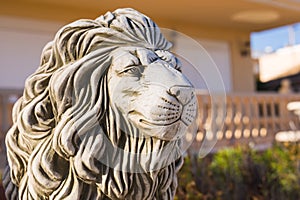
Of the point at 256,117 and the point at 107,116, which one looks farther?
the point at 256,117

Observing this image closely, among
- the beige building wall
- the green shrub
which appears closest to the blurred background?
the beige building wall

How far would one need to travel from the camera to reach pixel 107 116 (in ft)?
3.75

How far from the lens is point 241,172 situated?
344cm

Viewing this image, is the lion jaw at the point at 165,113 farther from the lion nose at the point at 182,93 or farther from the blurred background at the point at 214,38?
the blurred background at the point at 214,38

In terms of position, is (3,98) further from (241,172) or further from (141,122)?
(141,122)

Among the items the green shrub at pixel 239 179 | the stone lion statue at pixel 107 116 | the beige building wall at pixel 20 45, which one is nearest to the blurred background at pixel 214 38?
the beige building wall at pixel 20 45

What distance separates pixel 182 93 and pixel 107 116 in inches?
7.7

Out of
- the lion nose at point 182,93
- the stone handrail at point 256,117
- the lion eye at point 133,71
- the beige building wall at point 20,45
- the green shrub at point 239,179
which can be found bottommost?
the green shrub at point 239,179

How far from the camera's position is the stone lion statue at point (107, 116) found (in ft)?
3.64

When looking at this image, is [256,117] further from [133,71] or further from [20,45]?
[133,71]

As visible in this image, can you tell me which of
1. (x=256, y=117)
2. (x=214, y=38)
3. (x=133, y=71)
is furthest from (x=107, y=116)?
(x=214, y=38)

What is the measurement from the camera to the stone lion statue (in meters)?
1.11

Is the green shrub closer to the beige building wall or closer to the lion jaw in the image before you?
the lion jaw

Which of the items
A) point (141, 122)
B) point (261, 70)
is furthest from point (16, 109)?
point (261, 70)
